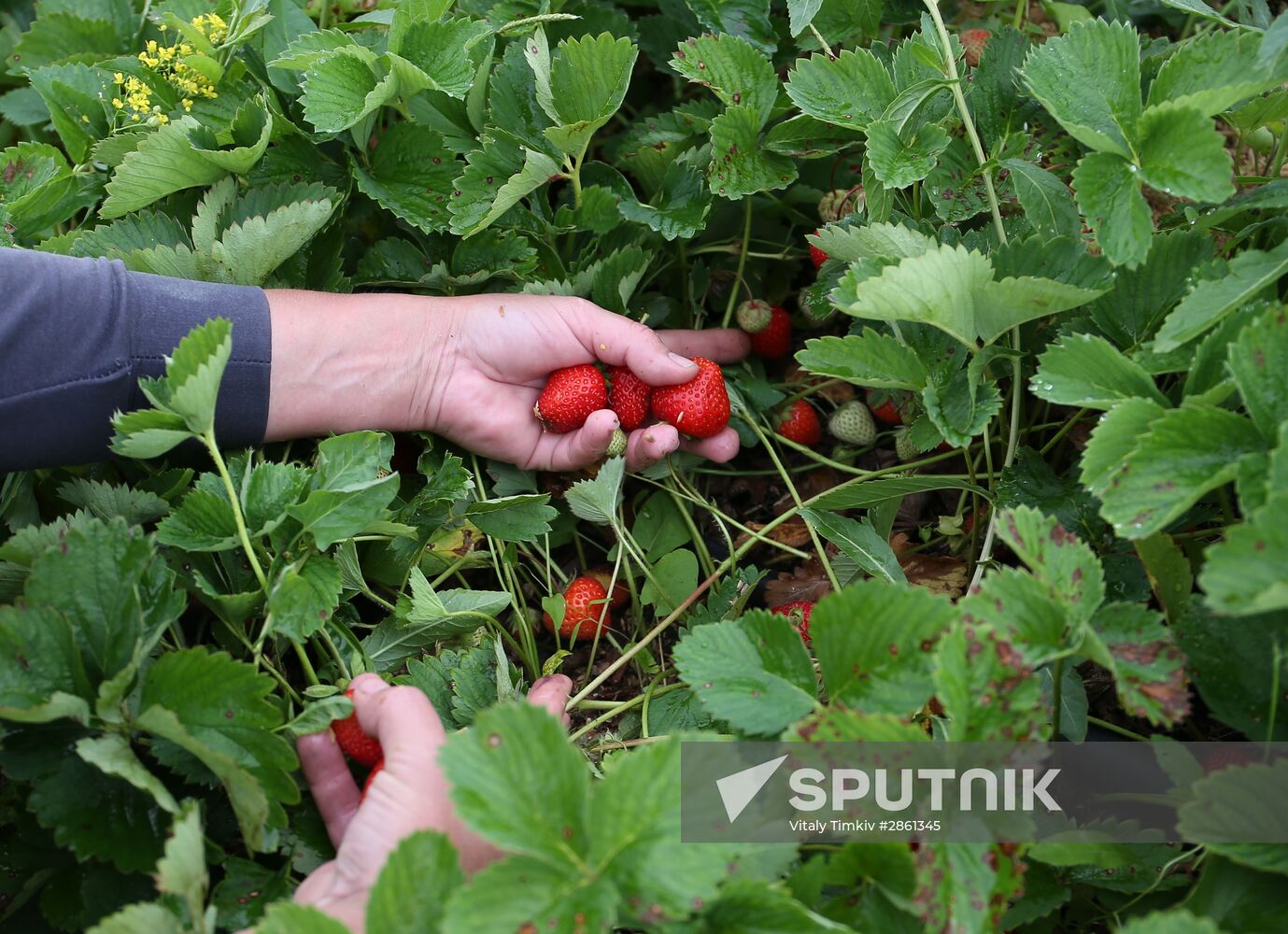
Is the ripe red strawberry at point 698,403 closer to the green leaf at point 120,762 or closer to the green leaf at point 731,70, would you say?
the green leaf at point 731,70

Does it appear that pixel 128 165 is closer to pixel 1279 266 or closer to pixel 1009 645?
pixel 1009 645

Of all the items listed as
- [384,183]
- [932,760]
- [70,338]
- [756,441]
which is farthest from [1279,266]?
[70,338]

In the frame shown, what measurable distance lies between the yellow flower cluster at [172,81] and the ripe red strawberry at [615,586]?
2.63ft

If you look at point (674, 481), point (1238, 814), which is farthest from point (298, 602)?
point (1238, 814)

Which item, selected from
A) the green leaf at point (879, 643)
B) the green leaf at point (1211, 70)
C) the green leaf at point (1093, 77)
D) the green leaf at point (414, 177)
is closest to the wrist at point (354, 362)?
the green leaf at point (414, 177)

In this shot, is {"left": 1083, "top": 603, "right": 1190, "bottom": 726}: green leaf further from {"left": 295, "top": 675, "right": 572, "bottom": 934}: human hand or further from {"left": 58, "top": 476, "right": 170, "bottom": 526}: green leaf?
{"left": 58, "top": 476, "right": 170, "bottom": 526}: green leaf

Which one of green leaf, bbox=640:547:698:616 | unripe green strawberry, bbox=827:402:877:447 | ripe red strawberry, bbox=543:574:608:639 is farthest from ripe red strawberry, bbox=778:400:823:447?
ripe red strawberry, bbox=543:574:608:639

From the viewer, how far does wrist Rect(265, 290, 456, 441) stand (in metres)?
1.21

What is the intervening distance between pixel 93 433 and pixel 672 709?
71 cm

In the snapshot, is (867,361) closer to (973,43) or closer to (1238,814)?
(1238,814)

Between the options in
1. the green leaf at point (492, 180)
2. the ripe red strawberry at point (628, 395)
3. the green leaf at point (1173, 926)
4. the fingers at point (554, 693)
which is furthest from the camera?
the ripe red strawberry at point (628, 395)

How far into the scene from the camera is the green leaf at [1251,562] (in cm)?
70

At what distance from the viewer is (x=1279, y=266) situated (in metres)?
0.87

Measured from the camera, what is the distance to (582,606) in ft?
4.22
